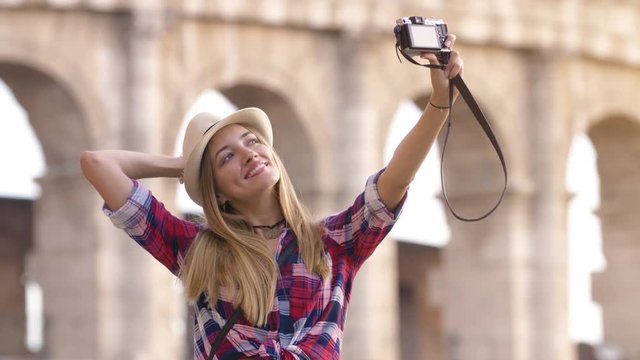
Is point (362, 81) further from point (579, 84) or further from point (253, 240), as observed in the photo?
point (253, 240)

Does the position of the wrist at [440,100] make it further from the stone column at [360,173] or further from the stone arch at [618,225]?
the stone arch at [618,225]

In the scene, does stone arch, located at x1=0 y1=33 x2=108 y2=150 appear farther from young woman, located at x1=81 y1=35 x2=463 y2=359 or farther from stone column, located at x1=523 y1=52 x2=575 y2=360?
young woman, located at x1=81 y1=35 x2=463 y2=359

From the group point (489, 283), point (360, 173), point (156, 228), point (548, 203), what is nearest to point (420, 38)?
point (156, 228)

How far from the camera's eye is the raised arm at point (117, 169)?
637 centimetres

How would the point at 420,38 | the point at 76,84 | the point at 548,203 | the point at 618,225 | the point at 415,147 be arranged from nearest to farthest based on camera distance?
the point at 420,38 < the point at 415,147 < the point at 76,84 < the point at 548,203 < the point at 618,225

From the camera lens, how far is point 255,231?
6.23 meters

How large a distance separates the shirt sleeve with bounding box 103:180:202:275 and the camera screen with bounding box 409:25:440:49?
1008 mm

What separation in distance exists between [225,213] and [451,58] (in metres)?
0.92

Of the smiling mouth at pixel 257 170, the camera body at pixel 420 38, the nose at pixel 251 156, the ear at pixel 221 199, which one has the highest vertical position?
the camera body at pixel 420 38

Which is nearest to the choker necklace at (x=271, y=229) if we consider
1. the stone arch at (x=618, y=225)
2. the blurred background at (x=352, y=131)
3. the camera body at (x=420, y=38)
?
the camera body at (x=420, y=38)

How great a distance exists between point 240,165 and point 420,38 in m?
0.76

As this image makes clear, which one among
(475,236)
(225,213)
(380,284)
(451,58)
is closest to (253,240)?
(225,213)

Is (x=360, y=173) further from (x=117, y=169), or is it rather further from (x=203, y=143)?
(x=203, y=143)

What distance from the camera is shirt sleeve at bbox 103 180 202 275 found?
20.8 ft
